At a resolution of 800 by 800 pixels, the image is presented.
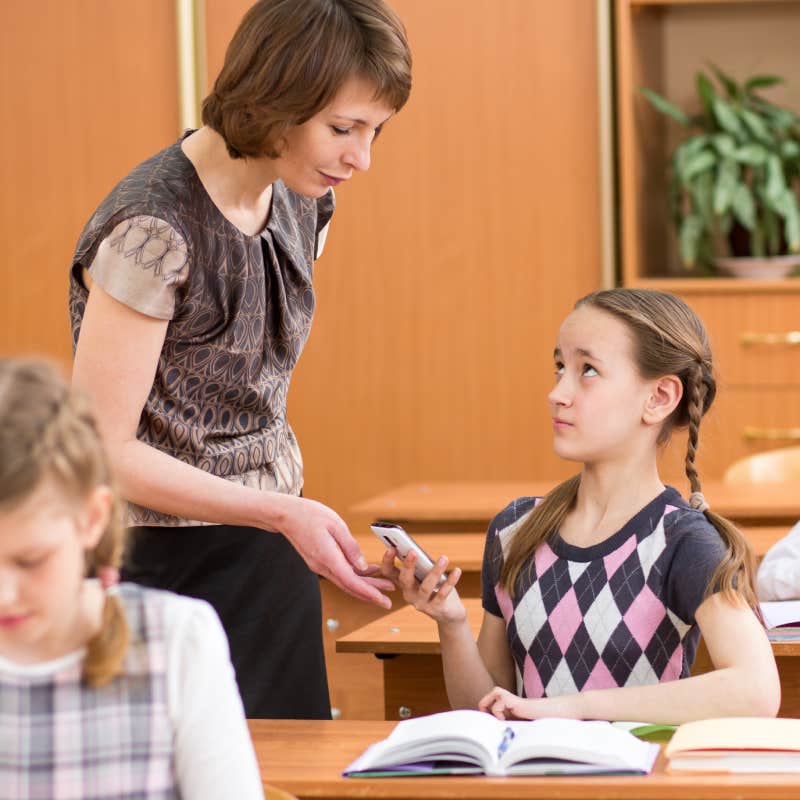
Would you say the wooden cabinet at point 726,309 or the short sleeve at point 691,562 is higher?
the wooden cabinet at point 726,309

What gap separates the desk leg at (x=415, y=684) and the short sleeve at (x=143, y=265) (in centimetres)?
70

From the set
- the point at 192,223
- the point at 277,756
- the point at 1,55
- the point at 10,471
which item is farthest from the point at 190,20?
the point at 10,471

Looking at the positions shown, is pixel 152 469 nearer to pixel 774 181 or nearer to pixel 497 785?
pixel 497 785

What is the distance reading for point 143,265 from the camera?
4.87 ft

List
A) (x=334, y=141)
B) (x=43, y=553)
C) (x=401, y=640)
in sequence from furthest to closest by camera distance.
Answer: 1. (x=401, y=640)
2. (x=334, y=141)
3. (x=43, y=553)

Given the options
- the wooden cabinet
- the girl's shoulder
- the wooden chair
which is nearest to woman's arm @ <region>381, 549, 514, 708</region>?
the girl's shoulder

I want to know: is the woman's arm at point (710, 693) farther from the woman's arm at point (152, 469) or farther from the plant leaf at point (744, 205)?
the plant leaf at point (744, 205)

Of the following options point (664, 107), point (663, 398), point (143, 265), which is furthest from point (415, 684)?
point (664, 107)

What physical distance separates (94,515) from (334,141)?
27.1 inches

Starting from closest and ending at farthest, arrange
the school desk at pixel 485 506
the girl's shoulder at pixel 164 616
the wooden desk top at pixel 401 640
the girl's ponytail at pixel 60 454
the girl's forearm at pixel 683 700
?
1. the girl's ponytail at pixel 60 454
2. the girl's shoulder at pixel 164 616
3. the girl's forearm at pixel 683 700
4. the wooden desk top at pixel 401 640
5. the school desk at pixel 485 506

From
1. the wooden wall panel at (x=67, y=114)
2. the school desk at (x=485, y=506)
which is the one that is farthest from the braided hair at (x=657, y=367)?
the wooden wall panel at (x=67, y=114)

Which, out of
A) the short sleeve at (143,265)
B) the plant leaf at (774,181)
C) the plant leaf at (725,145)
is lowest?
the short sleeve at (143,265)

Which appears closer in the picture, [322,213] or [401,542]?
[401,542]

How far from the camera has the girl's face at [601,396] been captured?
1695mm
